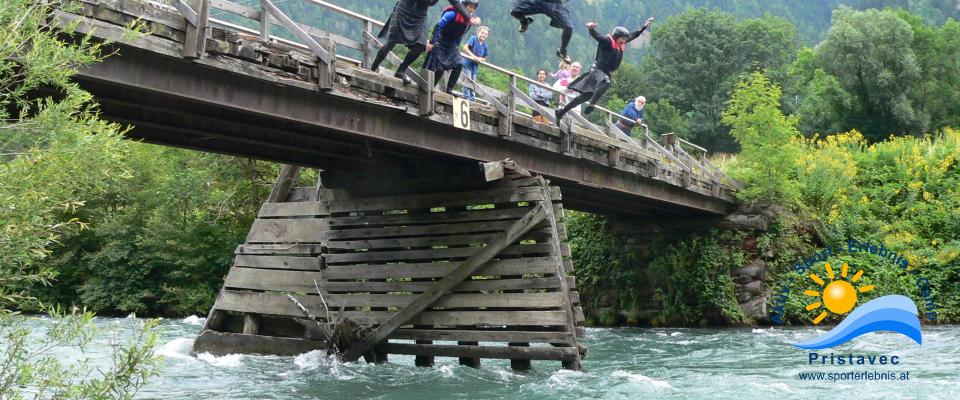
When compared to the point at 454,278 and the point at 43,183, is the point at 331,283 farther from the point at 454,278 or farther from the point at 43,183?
the point at 43,183

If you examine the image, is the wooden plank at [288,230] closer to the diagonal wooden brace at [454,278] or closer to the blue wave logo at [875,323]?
the diagonal wooden brace at [454,278]

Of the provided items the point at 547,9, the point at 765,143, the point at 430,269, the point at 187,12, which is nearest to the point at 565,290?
the point at 430,269

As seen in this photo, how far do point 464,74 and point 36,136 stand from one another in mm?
8876

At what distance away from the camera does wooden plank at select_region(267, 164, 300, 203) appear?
52.9 ft

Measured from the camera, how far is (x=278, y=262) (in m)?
15.5

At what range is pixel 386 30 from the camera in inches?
470

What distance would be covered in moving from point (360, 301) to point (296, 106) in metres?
4.44

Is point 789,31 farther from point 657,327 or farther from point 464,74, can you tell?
point 464,74

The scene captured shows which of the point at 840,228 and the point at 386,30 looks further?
the point at 840,228

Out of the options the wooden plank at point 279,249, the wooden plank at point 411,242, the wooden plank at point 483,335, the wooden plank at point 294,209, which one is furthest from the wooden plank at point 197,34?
the wooden plank at point 294,209

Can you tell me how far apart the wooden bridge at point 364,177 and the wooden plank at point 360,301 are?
23 millimetres

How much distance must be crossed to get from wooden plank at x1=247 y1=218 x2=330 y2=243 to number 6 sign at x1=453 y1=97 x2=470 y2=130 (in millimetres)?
3510

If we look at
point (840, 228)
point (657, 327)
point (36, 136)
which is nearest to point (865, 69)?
point (840, 228)

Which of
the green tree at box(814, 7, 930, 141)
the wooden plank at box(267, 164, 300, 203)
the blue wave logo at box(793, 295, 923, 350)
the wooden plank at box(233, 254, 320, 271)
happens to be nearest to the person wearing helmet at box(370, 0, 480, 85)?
the wooden plank at box(233, 254, 320, 271)
